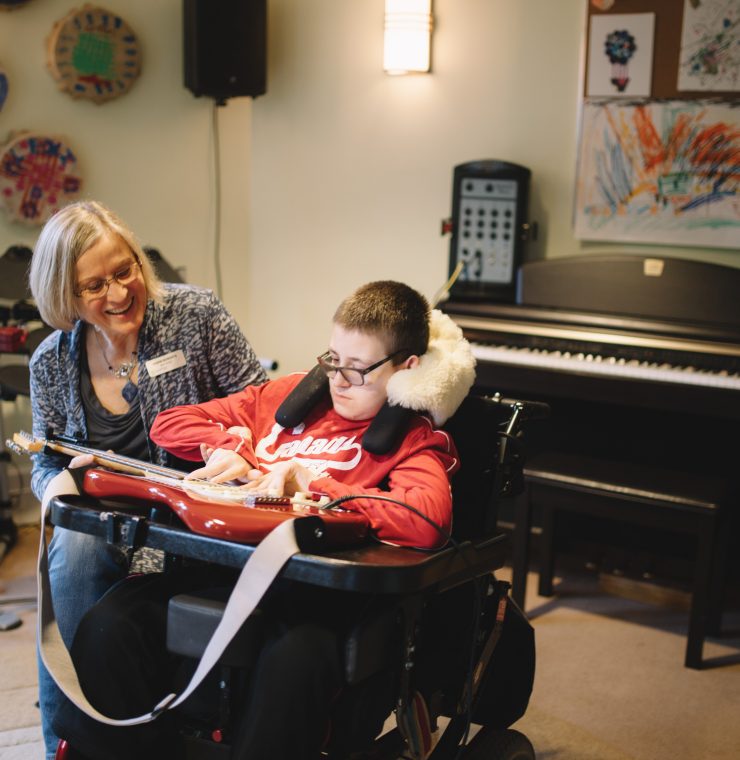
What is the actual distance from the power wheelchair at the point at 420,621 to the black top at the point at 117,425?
0.43 meters

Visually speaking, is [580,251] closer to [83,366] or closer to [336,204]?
[336,204]

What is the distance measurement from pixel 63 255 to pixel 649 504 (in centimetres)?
165

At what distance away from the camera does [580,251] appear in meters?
3.44

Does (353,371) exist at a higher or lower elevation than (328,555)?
higher

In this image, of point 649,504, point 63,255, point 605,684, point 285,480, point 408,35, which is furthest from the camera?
point 408,35

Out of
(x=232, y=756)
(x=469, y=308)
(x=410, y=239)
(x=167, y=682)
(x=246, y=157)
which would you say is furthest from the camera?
(x=246, y=157)

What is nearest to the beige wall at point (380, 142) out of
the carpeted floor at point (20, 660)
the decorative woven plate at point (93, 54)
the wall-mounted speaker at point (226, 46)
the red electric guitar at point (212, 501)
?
the wall-mounted speaker at point (226, 46)

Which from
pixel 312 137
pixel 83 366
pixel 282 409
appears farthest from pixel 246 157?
pixel 282 409

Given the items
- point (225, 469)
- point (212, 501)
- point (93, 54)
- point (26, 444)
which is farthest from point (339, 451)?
point (93, 54)

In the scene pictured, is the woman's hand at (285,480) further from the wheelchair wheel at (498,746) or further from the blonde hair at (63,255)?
the blonde hair at (63,255)

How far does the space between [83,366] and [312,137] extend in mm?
2092

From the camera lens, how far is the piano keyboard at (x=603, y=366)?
9.18 feet

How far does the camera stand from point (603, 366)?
116 inches

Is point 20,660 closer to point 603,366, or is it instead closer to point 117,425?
point 117,425
